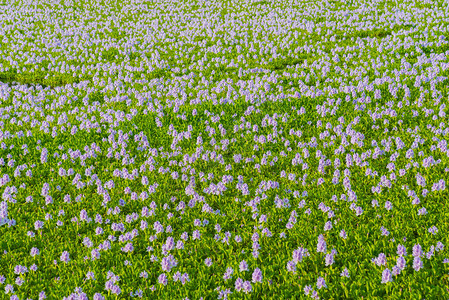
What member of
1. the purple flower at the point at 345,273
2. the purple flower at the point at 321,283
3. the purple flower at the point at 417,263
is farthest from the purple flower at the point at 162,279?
the purple flower at the point at 417,263

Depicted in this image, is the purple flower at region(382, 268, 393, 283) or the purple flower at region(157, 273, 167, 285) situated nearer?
the purple flower at region(382, 268, 393, 283)

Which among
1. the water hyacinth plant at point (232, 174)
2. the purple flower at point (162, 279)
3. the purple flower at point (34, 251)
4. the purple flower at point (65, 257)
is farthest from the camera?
the purple flower at point (34, 251)

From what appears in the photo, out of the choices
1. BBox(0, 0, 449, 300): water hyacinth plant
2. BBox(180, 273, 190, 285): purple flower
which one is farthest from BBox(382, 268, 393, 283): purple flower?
BBox(180, 273, 190, 285): purple flower

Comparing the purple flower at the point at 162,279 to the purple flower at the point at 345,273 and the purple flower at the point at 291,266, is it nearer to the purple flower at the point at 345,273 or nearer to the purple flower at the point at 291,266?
the purple flower at the point at 291,266

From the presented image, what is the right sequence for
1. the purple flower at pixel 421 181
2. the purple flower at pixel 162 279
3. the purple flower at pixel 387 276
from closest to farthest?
the purple flower at pixel 387 276 → the purple flower at pixel 162 279 → the purple flower at pixel 421 181

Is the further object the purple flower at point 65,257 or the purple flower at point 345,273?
the purple flower at point 65,257

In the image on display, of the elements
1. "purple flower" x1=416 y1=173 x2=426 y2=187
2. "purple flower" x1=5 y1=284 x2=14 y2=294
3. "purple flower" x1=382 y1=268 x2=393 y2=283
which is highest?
"purple flower" x1=416 y1=173 x2=426 y2=187

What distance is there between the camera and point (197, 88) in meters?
10.9

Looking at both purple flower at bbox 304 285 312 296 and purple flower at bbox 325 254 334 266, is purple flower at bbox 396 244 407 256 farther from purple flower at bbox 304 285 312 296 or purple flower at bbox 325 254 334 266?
purple flower at bbox 304 285 312 296

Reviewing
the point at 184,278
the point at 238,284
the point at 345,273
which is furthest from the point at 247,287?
the point at 345,273

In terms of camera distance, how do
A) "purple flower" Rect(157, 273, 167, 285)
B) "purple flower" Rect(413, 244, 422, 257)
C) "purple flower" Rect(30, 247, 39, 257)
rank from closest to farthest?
"purple flower" Rect(413, 244, 422, 257), "purple flower" Rect(157, 273, 167, 285), "purple flower" Rect(30, 247, 39, 257)

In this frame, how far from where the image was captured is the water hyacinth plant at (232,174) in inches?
189

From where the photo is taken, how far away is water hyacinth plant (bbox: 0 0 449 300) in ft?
15.8

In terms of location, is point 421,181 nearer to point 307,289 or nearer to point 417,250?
point 417,250
